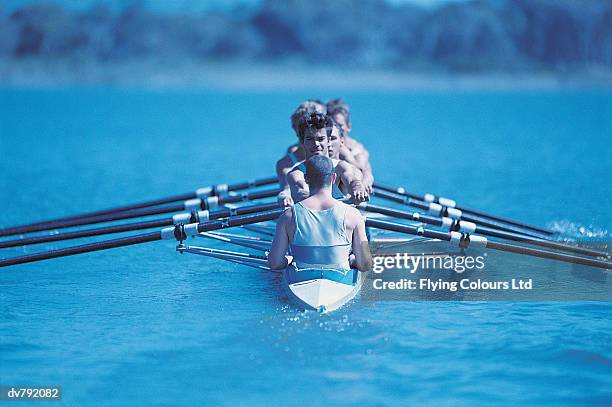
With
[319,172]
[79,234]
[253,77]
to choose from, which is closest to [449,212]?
[319,172]

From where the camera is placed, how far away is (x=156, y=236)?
20.4ft

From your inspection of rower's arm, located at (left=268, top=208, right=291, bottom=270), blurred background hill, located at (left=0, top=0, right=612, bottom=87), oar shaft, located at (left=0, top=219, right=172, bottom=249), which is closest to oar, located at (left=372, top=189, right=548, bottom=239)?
oar shaft, located at (left=0, top=219, right=172, bottom=249)

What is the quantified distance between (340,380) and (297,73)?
69.8m

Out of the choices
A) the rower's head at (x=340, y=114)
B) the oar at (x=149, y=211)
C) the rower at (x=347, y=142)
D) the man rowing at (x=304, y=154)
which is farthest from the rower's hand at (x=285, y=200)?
the rower's head at (x=340, y=114)

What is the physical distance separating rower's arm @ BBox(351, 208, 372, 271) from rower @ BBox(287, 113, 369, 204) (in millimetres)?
670

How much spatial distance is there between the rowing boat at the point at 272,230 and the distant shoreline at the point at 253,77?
55.5 metres

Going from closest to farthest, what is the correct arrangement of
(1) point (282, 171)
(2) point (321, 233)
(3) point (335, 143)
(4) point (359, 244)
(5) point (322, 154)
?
(2) point (321, 233) → (4) point (359, 244) → (5) point (322, 154) → (3) point (335, 143) → (1) point (282, 171)

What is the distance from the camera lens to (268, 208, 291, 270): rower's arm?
17.6 feet

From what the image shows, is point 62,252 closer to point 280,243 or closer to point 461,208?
point 280,243

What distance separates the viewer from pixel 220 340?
5320mm

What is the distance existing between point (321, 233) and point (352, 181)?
3.34 ft

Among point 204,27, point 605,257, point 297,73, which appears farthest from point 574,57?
point 605,257

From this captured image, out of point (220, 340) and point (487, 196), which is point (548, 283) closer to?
point (220, 340)

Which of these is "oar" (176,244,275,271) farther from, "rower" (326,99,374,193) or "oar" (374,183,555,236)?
"oar" (374,183,555,236)
